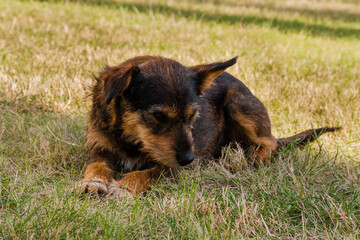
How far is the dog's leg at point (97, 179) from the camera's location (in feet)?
10.8

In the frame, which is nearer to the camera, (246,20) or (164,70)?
(164,70)

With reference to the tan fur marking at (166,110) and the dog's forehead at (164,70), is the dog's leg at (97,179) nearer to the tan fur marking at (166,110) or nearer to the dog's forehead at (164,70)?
the tan fur marking at (166,110)

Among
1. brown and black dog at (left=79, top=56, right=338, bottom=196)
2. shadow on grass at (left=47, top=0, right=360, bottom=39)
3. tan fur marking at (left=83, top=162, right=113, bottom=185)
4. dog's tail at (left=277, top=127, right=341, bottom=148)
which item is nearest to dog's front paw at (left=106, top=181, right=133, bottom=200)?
brown and black dog at (left=79, top=56, right=338, bottom=196)

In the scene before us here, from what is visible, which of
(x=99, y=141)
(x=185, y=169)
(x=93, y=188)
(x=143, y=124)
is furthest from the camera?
(x=185, y=169)

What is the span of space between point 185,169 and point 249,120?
39.2 inches

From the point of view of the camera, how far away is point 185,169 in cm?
406

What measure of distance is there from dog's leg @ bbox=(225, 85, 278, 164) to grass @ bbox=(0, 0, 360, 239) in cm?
23

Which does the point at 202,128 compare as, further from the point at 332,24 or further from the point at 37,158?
the point at 332,24

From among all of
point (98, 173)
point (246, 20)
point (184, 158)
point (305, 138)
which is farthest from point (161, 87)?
point (246, 20)

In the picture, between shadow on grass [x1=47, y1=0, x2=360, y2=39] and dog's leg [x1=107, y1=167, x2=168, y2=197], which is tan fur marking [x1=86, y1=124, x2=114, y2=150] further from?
shadow on grass [x1=47, y1=0, x2=360, y2=39]

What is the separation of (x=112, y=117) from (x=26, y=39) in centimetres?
496

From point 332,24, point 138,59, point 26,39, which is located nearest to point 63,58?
point 26,39

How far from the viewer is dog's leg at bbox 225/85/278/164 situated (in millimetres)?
4562

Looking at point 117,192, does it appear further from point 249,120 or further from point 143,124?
point 249,120
